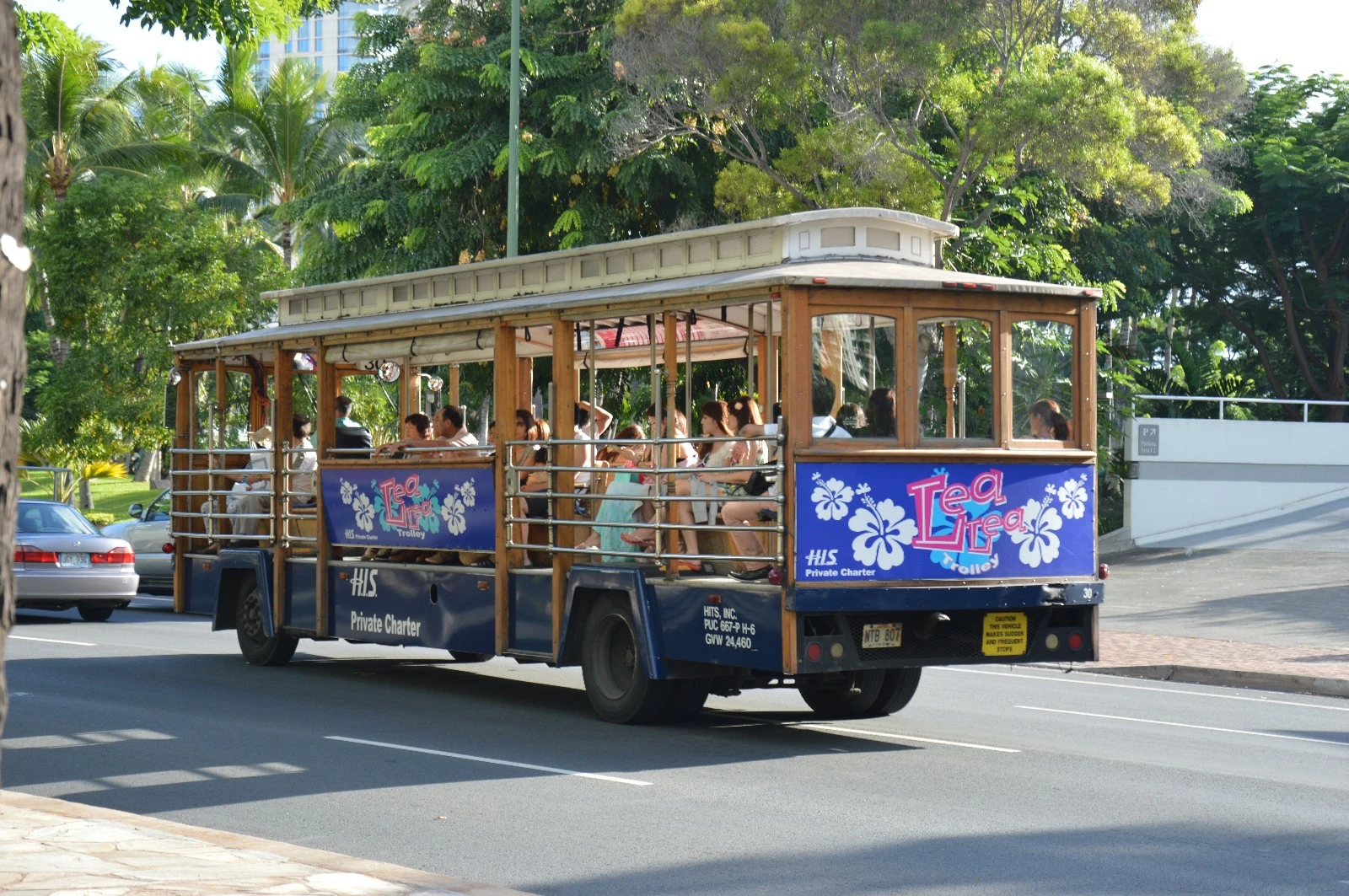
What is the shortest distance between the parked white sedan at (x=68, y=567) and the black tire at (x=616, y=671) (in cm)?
1005

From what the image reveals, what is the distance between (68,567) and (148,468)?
5171 cm

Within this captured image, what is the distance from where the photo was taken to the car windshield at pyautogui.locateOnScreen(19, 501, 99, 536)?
2005cm

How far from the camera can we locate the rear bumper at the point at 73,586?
19.3m

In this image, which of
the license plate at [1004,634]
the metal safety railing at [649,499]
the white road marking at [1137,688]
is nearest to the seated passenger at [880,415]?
the metal safety railing at [649,499]

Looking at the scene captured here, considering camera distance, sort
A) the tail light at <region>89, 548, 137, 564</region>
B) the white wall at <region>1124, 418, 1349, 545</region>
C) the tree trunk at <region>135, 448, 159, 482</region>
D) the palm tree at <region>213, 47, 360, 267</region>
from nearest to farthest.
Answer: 1. the tail light at <region>89, 548, 137, 564</region>
2. the white wall at <region>1124, 418, 1349, 545</region>
3. the palm tree at <region>213, 47, 360, 267</region>
4. the tree trunk at <region>135, 448, 159, 482</region>

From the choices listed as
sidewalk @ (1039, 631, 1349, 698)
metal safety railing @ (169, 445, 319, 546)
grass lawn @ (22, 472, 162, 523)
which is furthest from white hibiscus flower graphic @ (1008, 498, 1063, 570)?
grass lawn @ (22, 472, 162, 523)

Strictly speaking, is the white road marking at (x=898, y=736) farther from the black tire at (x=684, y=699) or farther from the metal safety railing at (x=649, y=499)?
the metal safety railing at (x=649, y=499)

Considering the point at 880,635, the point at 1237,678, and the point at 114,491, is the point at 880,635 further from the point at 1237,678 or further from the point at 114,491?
the point at 114,491

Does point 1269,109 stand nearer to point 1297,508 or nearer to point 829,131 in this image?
point 1297,508

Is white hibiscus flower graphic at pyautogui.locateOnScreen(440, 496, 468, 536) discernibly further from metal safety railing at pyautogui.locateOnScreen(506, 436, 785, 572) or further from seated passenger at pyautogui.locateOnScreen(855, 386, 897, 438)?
seated passenger at pyautogui.locateOnScreen(855, 386, 897, 438)

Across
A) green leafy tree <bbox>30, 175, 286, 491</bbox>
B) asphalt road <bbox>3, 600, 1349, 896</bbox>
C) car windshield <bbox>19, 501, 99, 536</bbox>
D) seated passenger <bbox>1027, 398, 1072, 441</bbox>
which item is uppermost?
green leafy tree <bbox>30, 175, 286, 491</bbox>

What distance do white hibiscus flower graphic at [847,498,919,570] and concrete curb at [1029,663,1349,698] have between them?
15.1ft

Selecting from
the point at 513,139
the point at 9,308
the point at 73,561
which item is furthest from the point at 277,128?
the point at 9,308

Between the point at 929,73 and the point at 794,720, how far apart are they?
12.4 meters
